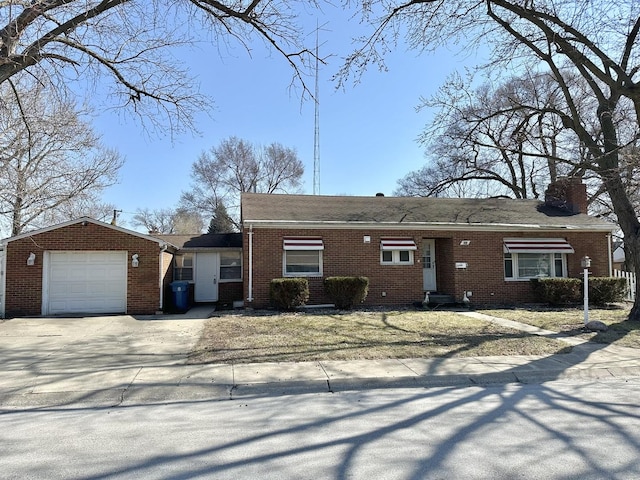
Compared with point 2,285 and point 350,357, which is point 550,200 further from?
point 2,285

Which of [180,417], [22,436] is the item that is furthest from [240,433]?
[22,436]

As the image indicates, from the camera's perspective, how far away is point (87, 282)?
1388 cm

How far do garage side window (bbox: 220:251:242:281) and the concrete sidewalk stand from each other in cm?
985

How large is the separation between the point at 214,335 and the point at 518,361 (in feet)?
20.9

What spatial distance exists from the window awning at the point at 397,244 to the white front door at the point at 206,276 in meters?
7.28

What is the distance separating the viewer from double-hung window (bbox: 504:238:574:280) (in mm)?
16172

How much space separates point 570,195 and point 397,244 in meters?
9.76

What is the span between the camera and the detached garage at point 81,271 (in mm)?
13227

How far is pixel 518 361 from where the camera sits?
7.33 metres

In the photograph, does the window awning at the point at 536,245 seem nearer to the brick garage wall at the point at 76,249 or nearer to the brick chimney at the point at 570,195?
the brick chimney at the point at 570,195


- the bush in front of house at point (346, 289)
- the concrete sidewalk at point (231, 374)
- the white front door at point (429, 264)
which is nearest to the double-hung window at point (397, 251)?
the white front door at point (429, 264)

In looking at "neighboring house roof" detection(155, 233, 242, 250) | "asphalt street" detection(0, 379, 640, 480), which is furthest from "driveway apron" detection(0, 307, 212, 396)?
"neighboring house roof" detection(155, 233, 242, 250)

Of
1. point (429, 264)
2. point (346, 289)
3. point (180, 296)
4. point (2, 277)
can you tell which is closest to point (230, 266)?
point (180, 296)

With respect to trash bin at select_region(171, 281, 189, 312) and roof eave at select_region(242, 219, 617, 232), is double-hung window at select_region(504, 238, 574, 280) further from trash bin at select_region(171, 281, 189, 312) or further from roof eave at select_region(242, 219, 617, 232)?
trash bin at select_region(171, 281, 189, 312)
